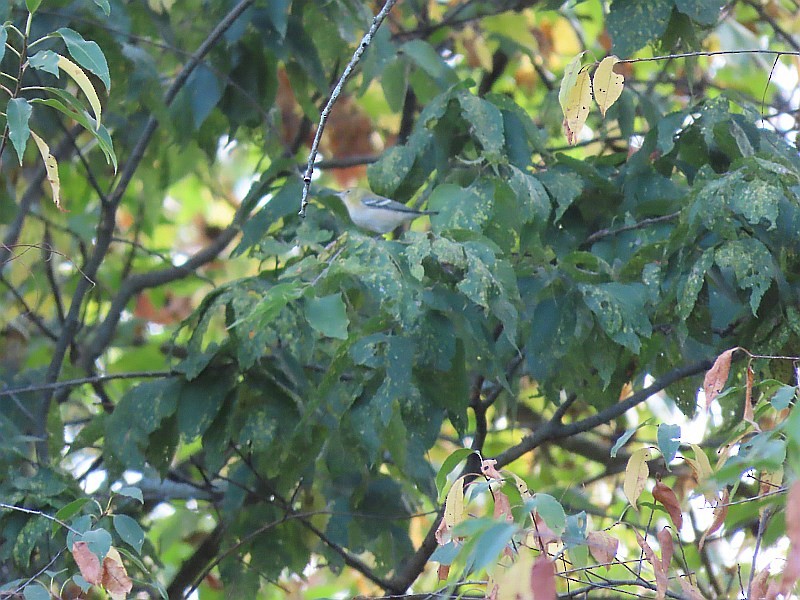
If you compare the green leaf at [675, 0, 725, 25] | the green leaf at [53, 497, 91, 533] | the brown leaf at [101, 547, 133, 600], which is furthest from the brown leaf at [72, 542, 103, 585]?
the green leaf at [675, 0, 725, 25]

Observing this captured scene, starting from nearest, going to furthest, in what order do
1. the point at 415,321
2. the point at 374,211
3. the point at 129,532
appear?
the point at 129,532, the point at 415,321, the point at 374,211

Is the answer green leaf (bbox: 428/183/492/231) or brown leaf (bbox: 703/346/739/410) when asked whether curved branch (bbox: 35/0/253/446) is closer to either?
green leaf (bbox: 428/183/492/231)

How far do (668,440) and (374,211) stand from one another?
4636 mm

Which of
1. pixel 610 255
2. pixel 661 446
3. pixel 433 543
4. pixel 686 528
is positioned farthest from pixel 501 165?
pixel 686 528

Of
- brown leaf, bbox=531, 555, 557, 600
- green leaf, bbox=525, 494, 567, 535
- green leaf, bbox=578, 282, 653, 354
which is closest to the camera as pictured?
brown leaf, bbox=531, 555, 557, 600

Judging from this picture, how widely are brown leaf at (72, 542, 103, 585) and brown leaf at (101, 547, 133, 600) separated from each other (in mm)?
125

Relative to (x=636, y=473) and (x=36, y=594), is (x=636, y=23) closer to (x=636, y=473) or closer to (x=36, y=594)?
(x=636, y=473)

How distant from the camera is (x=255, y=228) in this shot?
12.8 feet

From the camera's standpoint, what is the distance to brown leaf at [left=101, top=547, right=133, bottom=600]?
7.48 ft

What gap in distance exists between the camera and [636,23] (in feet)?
11.6

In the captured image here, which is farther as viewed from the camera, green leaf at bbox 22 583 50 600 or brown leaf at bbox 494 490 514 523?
green leaf at bbox 22 583 50 600

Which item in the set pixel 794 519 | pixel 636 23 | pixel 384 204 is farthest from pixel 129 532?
pixel 384 204

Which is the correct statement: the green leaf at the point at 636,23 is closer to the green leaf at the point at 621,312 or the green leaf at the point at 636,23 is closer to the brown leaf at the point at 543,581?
the green leaf at the point at 621,312

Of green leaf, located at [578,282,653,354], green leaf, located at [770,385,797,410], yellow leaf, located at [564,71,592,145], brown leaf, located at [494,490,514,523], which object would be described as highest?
yellow leaf, located at [564,71,592,145]
